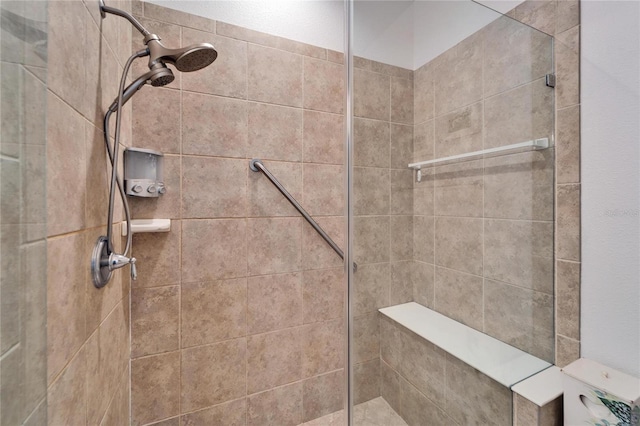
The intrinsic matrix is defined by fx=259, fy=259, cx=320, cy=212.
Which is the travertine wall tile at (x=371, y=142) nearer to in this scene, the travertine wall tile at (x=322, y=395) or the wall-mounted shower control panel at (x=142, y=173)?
the wall-mounted shower control panel at (x=142, y=173)

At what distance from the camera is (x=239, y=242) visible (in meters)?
1.23

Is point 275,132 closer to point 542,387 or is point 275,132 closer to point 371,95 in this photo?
point 371,95

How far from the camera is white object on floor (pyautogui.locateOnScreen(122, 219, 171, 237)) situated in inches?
37.5

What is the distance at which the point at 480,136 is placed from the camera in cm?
86

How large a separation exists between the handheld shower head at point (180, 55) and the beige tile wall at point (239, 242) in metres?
0.42

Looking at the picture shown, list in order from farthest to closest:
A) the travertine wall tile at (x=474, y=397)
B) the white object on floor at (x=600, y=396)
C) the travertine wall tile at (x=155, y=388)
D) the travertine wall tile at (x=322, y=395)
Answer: the travertine wall tile at (x=322, y=395), the travertine wall tile at (x=155, y=388), the travertine wall tile at (x=474, y=397), the white object on floor at (x=600, y=396)

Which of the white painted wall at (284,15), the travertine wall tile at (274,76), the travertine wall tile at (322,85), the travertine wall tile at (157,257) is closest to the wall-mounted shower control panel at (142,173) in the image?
the travertine wall tile at (157,257)

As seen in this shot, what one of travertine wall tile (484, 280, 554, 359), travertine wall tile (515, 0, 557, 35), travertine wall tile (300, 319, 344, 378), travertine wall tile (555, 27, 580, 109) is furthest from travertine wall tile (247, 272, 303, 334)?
travertine wall tile (515, 0, 557, 35)

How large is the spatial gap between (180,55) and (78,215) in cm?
49

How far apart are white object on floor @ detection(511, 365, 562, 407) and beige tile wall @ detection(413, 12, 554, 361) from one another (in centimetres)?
6

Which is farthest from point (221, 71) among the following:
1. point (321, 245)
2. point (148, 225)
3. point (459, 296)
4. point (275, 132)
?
point (459, 296)

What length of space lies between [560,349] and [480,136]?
79cm

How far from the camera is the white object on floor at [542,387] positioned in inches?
29.5

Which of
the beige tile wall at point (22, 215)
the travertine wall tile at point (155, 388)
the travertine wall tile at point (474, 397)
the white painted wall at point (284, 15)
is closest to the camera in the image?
the beige tile wall at point (22, 215)
